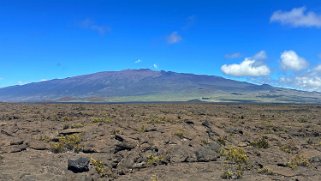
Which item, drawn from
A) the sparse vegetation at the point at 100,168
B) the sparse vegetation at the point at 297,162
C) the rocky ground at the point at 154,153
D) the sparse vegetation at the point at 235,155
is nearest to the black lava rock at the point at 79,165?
the rocky ground at the point at 154,153

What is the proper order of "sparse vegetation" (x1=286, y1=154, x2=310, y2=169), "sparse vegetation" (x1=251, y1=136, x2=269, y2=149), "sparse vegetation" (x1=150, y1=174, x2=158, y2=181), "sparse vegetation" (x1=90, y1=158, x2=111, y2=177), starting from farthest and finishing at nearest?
"sparse vegetation" (x1=251, y1=136, x2=269, y2=149), "sparse vegetation" (x1=286, y1=154, x2=310, y2=169), "sparse vegetation" (x1=90, y1=158, x2=111, y2=177), "sparse vegetation" (x1=150, y1=174, x2=158, y2=181)

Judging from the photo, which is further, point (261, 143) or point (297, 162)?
point (261, 143)

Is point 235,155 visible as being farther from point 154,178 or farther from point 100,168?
point 100,168

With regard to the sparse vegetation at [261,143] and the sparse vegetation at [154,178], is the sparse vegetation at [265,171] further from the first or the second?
the sparse vegetation at [261,143]

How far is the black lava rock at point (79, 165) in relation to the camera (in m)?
23.5

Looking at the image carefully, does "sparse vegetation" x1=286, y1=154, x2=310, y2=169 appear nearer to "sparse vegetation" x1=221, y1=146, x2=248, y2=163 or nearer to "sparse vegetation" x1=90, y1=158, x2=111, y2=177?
"sparse vegetation" x1=221, y1=146, x2=248, y2=163

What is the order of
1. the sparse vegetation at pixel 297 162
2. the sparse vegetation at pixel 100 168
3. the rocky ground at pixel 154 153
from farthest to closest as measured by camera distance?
the sparse vegetation at pixel 297 162 < the rocky ground at pixel 154 153 < the sparse vegetation at pixel 100 168

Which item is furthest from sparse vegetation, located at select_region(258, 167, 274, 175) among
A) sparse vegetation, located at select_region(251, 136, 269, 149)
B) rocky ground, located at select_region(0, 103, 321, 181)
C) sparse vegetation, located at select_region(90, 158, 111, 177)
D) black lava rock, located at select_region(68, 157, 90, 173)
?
black lava rock, located at select_region(68, 157, 90, 173)

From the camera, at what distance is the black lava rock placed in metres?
23.5

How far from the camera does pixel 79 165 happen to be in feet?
77.4

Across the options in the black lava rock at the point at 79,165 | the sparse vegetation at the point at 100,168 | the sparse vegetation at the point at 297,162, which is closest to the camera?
the sparse vegetation at the point at 100,168

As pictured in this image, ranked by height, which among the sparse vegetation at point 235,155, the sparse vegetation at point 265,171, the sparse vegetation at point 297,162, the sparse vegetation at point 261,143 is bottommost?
the sparse vegetation at point 265,171

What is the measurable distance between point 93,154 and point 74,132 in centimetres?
496

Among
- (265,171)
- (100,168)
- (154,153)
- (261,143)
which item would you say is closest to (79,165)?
(100,168)
